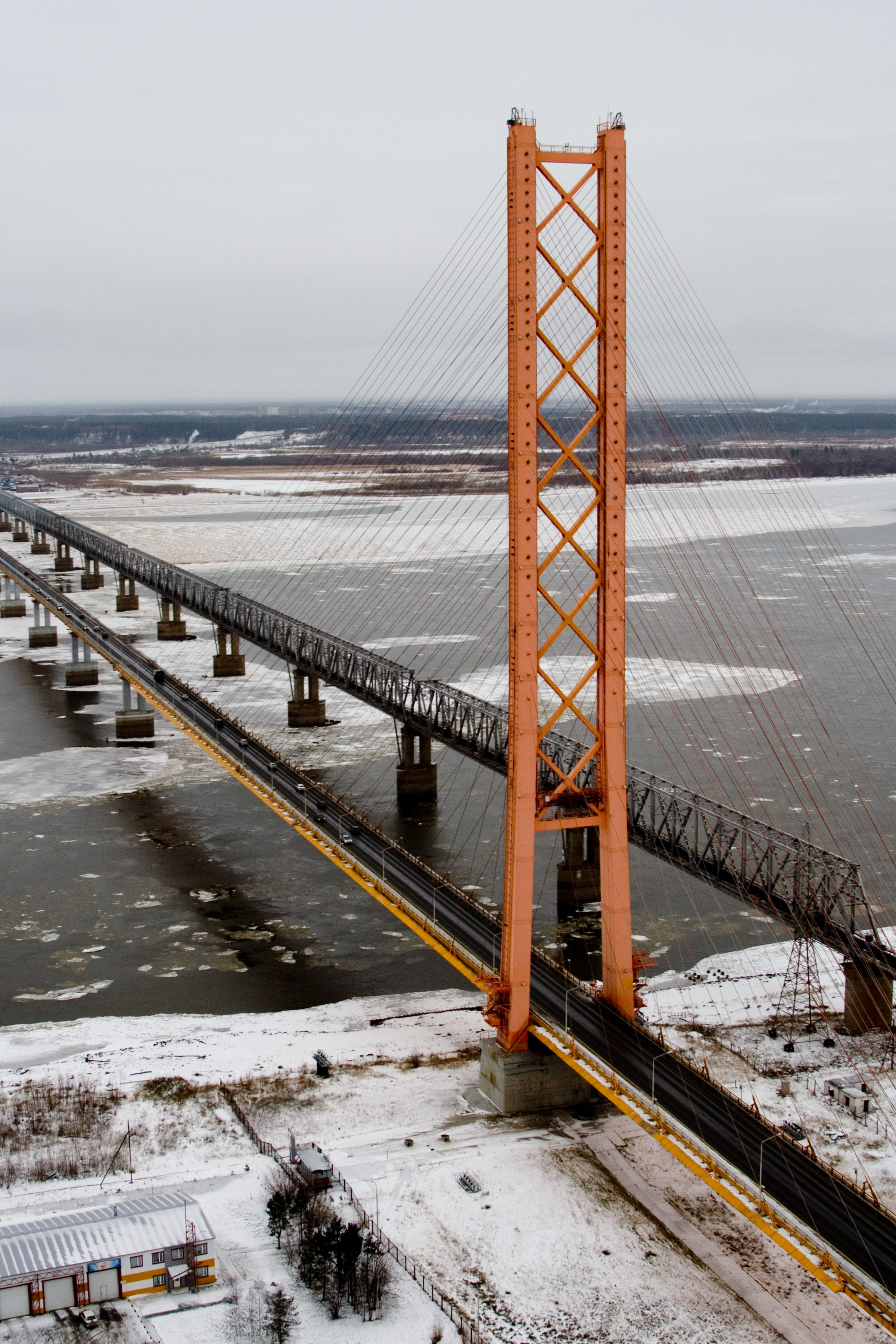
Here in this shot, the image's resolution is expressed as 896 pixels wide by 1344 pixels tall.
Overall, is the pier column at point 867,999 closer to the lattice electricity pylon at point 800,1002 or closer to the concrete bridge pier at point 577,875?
the lattice electricity pylon at point 800,1002

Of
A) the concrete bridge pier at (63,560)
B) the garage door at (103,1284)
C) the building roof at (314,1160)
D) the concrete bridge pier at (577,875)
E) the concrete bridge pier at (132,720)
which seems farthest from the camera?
the concrete bridge pier at (63,560)

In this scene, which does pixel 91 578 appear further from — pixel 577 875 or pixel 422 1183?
pixel 422 1183

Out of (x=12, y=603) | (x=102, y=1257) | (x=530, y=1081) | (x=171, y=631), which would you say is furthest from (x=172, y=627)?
(x=102, y=1257)

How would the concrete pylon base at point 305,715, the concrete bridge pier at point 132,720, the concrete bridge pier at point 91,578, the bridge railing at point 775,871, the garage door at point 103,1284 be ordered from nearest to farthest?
the garage door at point 103,1284 < the bridge railing at point 775,871 < the concrete bridge pier at point 132,720 < the concrete pylon base at point 305,715 < the concrete bridge pier at point 91,578

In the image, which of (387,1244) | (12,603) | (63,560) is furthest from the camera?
(63,560)

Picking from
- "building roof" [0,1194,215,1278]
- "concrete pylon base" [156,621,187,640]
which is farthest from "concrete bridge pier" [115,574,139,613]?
"building roof" [0,1194,215,1278]

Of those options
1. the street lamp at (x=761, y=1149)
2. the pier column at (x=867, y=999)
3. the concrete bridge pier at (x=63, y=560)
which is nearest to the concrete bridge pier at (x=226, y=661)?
the pier column at (x=867, y=999)
